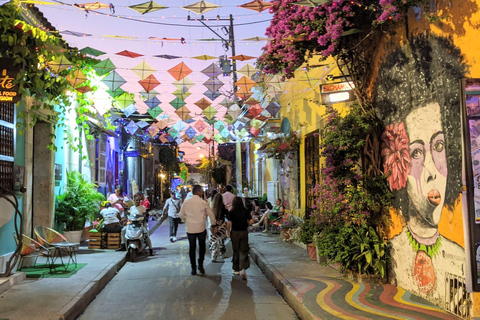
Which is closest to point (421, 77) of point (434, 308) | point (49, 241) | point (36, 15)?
point (434, 308)

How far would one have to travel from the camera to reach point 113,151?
2494 cm

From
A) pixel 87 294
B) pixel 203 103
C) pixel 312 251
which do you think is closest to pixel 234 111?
pixel 203 103

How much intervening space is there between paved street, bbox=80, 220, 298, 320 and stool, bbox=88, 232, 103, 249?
Result: 2553mm

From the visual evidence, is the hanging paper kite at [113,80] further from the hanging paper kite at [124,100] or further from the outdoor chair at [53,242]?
the outdoor chair at [53,242]

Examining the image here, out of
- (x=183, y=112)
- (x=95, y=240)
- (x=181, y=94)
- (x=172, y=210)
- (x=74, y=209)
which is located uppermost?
(x=181, y=94)

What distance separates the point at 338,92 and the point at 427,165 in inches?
117

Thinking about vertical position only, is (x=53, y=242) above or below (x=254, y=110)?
below

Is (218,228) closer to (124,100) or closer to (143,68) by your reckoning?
(143,68)

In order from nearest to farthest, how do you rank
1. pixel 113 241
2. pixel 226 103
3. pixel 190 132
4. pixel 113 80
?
pixel 113 80 → pixel 113 241 → pixel 226 103 → pixel 190 132

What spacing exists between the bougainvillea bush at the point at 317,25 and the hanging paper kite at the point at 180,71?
283 cm

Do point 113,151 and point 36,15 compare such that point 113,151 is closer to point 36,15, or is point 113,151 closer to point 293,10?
point 36,15

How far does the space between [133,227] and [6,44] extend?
5835 millimetres

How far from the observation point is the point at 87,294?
7922 mm

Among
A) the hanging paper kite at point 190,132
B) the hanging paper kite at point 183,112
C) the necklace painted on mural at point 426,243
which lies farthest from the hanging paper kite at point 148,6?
the hanging paper kite at point 190,132
